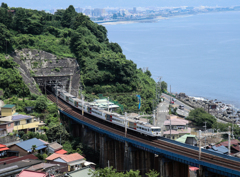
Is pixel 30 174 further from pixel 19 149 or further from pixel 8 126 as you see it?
pixel 8 126

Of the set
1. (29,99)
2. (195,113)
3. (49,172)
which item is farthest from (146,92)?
(49,172)

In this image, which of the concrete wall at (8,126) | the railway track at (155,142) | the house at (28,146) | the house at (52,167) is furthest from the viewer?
the concrete wall at (8,126)

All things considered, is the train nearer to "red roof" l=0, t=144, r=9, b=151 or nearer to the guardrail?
the guardrail

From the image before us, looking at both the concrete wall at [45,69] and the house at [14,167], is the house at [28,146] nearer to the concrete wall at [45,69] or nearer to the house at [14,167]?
the house at [14,167]

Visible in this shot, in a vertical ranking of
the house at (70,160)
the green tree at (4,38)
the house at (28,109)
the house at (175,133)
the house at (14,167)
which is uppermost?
the green tree at (4,38)

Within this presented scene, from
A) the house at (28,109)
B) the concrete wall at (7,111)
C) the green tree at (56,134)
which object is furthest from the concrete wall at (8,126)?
the house at (28,109)

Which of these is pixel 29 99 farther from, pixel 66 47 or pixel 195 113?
pixel 195 113

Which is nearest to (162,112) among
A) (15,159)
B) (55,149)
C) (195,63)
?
(55,149)
